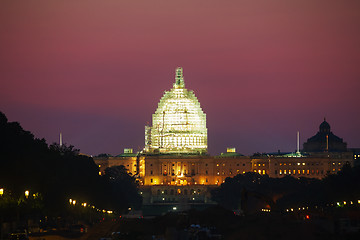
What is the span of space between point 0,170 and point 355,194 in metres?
48.2

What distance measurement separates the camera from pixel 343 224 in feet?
297

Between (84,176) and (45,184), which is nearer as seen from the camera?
(45,184)

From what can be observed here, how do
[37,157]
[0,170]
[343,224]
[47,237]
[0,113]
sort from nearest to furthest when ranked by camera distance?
[343,224] → [47,237] → [0,170] → [37,157] → [0,113]

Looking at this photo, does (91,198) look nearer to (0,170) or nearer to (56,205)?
(56,205)

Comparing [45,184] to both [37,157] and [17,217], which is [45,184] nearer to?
[37,157]

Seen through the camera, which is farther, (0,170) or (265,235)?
(0,170)

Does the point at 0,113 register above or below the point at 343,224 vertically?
above

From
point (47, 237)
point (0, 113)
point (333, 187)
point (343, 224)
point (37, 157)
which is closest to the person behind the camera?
point (343, 224)

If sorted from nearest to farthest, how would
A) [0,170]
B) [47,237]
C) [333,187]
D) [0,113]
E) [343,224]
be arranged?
[343,224]
[47,237]
[0,170]
[0,113]
[333,187]

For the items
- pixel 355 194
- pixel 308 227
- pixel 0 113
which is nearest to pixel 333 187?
pixel 355 194

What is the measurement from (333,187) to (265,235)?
297ft

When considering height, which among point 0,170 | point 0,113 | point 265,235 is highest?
point 0,113

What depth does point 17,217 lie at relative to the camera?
116 metres

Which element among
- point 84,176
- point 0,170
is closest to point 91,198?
point 84,176
